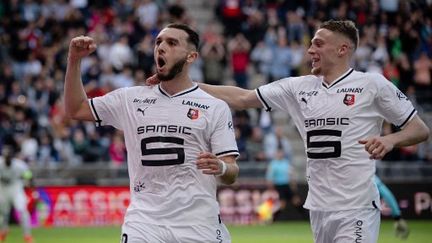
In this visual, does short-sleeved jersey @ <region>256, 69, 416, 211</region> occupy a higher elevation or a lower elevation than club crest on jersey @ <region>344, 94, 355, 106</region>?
lower

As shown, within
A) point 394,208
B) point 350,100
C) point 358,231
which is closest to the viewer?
point 358,231

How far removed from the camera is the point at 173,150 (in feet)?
28.2

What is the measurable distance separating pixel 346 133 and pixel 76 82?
2614 mm

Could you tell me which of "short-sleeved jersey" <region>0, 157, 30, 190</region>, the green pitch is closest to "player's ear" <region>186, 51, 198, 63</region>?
the green pitch

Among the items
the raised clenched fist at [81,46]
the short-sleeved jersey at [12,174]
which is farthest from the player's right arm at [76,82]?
the short-sleeved jersey at [12,174]

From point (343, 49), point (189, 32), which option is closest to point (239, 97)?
point (343, 49)

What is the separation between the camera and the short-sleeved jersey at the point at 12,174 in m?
23.3

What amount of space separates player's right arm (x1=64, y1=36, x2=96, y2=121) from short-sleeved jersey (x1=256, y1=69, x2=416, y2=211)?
7.20 ft

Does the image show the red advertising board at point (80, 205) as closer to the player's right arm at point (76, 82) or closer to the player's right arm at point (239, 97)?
the player's right arm at point (239, 97)

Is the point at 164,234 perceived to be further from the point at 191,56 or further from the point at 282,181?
the point at 282,181

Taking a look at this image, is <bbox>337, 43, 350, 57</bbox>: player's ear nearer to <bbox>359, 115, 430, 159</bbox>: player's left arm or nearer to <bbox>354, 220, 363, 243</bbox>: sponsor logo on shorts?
<bbox>359, 115, 430, 159</bbox>: player's left arm

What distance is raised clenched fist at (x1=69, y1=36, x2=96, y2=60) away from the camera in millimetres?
8594

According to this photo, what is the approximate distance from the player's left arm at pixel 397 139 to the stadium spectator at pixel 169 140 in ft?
3.83

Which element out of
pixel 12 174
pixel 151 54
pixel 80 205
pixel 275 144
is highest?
pixel 151 54
